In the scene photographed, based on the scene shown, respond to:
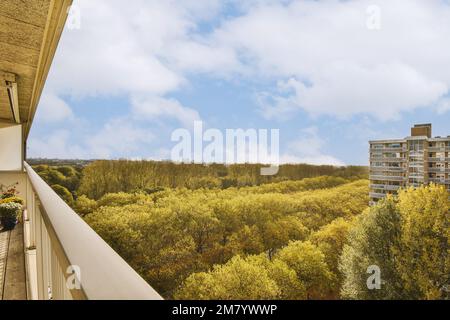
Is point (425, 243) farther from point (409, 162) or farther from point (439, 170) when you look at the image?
point (409, 162)

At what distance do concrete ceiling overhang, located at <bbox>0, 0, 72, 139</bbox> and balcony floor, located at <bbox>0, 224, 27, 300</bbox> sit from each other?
3.72ft

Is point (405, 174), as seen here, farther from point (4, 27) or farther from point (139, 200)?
point (4, 27)

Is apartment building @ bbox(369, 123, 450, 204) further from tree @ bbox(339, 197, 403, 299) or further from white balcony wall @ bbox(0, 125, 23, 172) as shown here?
white balcony wall @ bbox(0, 125, 23, 172)

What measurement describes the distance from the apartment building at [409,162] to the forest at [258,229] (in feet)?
0.78

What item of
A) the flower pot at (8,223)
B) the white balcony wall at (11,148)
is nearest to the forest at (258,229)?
the white balcony wall at (11,148)

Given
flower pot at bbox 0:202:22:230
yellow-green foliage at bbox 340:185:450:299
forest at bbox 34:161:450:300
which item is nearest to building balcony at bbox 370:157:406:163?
forest at bbox 34:161:450:300

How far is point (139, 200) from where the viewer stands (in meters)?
6.43

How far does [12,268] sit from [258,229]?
5.42 meters

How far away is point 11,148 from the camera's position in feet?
17.5

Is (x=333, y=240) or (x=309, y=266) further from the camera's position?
(x=333, y=240)

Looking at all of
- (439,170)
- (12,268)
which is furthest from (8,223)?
(439,170)

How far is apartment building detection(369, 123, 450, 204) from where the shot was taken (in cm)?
540

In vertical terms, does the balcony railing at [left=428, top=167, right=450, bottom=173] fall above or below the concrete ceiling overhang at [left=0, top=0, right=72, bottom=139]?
below

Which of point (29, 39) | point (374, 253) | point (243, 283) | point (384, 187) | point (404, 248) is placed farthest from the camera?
point (384, 187)
